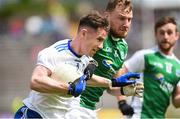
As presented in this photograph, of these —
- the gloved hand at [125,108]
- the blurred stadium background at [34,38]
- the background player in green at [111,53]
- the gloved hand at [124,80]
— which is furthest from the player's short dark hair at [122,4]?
the blurred stadium background at [34,38]

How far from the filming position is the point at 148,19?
92.1 ft

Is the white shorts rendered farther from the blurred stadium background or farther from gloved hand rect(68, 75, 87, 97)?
the blurred stadium background

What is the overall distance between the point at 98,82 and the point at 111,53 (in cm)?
69

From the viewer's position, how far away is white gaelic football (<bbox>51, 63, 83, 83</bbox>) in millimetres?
8188

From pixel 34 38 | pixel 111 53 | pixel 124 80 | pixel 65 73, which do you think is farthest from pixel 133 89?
pixel 34 38

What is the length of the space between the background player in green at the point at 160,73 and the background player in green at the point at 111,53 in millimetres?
1435

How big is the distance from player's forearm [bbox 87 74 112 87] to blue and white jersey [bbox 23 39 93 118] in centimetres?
39

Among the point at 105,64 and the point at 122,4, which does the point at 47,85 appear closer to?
the point at 105,64

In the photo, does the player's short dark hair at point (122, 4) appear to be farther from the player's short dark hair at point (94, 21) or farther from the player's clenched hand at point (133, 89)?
the player's short dark hair at point (94, 21)

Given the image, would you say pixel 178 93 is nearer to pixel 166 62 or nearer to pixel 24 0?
pixel 166 62

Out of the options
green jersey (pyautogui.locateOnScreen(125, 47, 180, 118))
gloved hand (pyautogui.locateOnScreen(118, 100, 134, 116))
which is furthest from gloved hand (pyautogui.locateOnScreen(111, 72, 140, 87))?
green jersey (pyautogui.locateOnScreen(125, 47, 180, 118))

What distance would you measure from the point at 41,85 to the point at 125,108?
3.09m

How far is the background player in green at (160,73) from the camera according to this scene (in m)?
11.2

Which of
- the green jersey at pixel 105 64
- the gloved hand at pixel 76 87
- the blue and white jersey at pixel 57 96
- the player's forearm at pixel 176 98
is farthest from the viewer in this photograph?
the player's forearm at pixel 176 98
